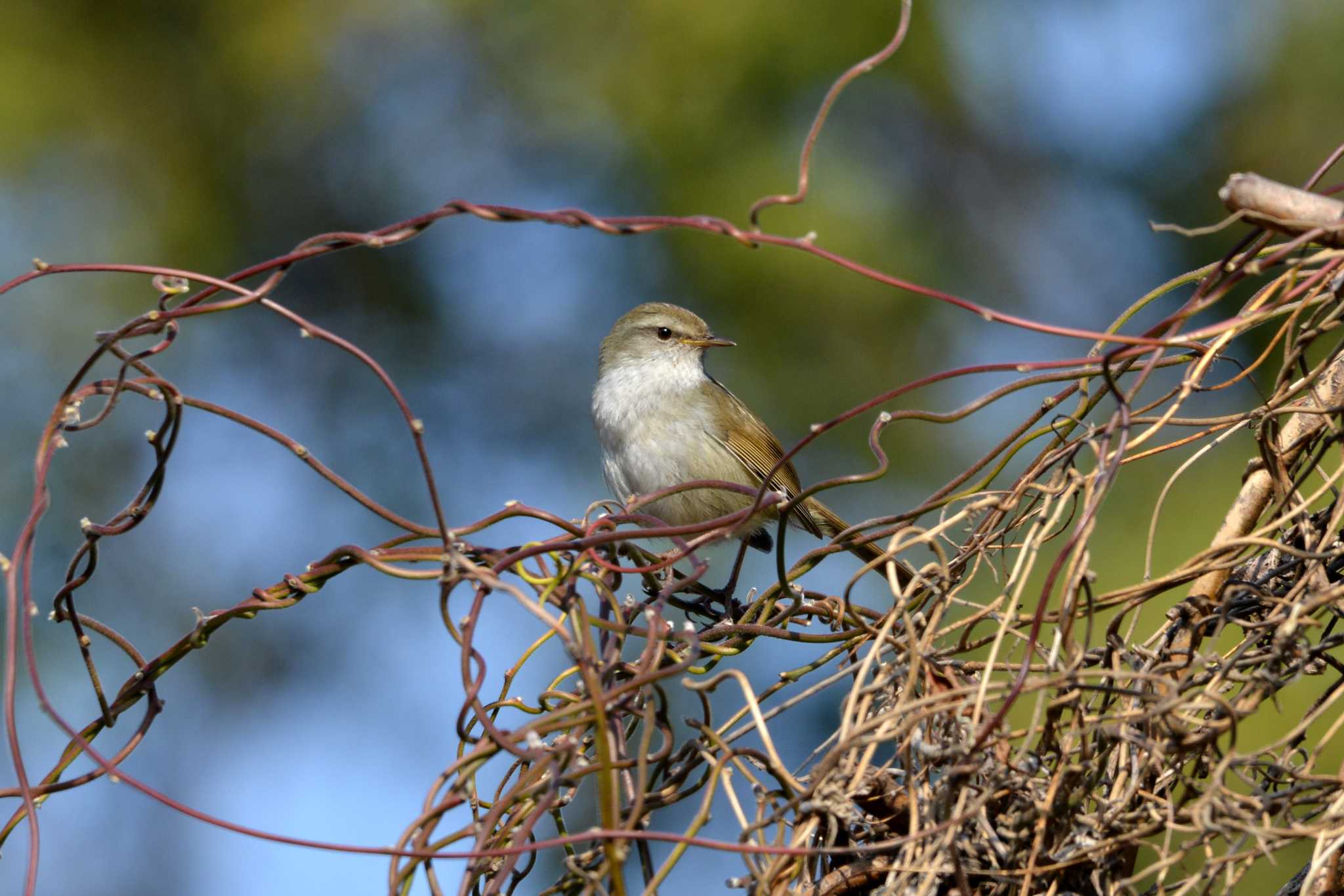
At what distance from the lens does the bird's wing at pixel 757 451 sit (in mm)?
5184

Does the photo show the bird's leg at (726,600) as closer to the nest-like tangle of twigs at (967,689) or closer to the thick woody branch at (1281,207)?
the nest-like tangle of twigs at (967,689)

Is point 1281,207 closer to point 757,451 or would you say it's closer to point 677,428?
point 677,428

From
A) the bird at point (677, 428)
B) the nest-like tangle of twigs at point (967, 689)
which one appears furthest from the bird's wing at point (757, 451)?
the nest-like tangle of twigs at point (967, 689)

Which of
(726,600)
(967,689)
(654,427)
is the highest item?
(654,427)

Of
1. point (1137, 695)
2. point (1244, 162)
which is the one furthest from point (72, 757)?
point (1244, 162)

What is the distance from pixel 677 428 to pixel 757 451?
47cm

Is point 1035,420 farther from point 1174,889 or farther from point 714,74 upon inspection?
point 714,74

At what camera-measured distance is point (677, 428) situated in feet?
16.6

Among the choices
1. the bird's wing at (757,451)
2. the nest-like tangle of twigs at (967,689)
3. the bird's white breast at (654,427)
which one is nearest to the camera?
the nest-like tangle of twigs at (967,689)

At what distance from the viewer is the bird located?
16.3ft

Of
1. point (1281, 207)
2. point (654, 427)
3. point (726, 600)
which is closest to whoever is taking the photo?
point (1281, 207)

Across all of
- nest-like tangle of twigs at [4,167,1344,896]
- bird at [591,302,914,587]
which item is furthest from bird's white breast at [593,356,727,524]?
nest-like tangle of twigs at [4,167,1344,896]

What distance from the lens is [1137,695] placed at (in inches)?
75.3

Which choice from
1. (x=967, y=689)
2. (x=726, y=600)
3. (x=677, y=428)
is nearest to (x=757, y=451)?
(x=677, y=428)
